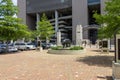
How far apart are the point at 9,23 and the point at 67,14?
8824 centimetres

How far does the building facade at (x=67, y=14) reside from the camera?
101938 millimetres

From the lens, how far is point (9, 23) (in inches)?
1268

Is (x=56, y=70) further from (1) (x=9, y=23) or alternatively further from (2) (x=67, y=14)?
(2) (x=67, y=14)

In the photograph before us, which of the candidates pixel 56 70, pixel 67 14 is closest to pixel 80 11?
pixel 67 14

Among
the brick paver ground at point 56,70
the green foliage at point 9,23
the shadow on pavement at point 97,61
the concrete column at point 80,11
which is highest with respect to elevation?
the concrete column at point 80,11

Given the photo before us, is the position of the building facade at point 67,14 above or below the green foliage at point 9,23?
above

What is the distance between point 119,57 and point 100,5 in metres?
89.0

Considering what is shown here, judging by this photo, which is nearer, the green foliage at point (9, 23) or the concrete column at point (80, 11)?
the green foliage at point (9, 23)

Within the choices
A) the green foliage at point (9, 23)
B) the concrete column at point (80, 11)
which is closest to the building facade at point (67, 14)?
the concrete column at point (80, 11)

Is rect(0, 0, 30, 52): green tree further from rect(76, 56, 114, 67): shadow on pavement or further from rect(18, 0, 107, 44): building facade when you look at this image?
rect(18, 0, 107, 44): building facade

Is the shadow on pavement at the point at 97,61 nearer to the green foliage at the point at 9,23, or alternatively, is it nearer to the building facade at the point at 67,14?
the green foliage at the point at 9,23

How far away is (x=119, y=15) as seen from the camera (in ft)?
61.5

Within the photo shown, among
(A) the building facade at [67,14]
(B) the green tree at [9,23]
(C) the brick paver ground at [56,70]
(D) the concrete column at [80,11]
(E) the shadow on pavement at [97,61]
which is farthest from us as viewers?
(D) the concrete column at [80,11]

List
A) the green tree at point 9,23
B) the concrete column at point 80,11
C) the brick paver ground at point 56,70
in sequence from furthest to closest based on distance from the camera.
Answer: the concrete column at point 80,11 → the green tree at point 9,23 → the brick paver ground at point 56,70
